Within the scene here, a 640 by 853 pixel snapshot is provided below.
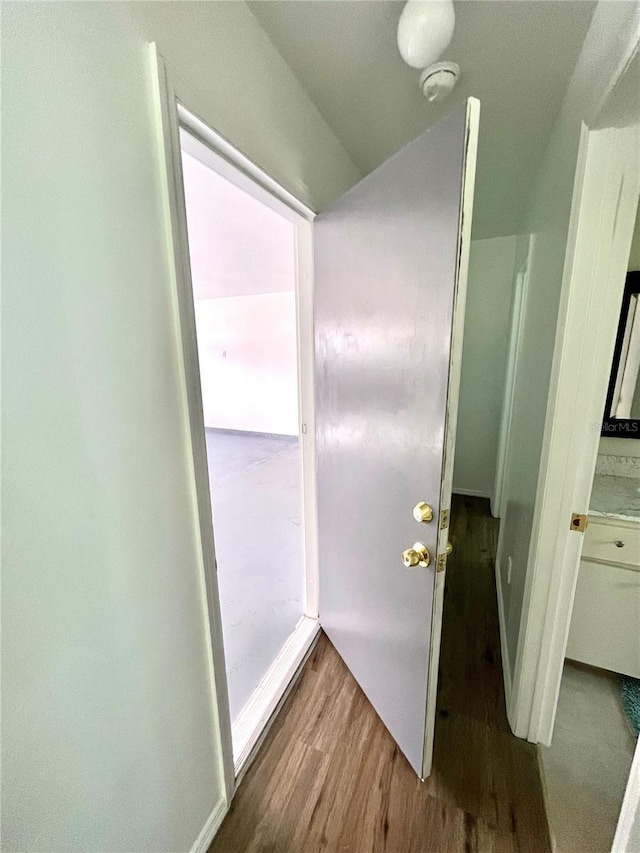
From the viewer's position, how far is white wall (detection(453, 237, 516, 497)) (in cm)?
311

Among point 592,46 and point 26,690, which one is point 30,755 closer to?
point 26,690

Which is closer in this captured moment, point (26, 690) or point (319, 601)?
point (26, 690)

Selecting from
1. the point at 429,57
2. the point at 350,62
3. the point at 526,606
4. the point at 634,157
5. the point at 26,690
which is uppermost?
the point at 350,62

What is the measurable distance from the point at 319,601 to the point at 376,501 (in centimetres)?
93

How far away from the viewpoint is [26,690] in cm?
59

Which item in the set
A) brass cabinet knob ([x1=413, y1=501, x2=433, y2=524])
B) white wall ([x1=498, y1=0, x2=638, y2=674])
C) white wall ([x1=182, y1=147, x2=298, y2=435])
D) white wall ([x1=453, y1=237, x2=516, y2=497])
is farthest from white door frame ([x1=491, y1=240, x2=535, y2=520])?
white wall ([x1=182, y1=147, x2=298, y2=435])

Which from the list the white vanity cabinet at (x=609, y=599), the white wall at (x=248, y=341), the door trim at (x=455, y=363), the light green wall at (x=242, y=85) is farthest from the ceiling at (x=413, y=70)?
the white wall at (x=248, y=341)

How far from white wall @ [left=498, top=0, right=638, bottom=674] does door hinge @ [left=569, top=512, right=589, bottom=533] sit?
19 cm

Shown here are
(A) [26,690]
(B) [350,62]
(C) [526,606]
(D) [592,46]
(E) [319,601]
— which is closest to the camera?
(A) [26,690]

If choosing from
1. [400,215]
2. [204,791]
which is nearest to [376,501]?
[400,215]

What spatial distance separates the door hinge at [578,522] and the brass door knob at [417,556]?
1.70 ft

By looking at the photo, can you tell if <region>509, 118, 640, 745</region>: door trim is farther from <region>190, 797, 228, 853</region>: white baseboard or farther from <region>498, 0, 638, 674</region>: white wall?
<region>190, 797, 228, 853</region>: white baseboard

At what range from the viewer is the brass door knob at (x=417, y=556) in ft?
3.27

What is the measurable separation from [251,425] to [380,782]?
5300 mm
